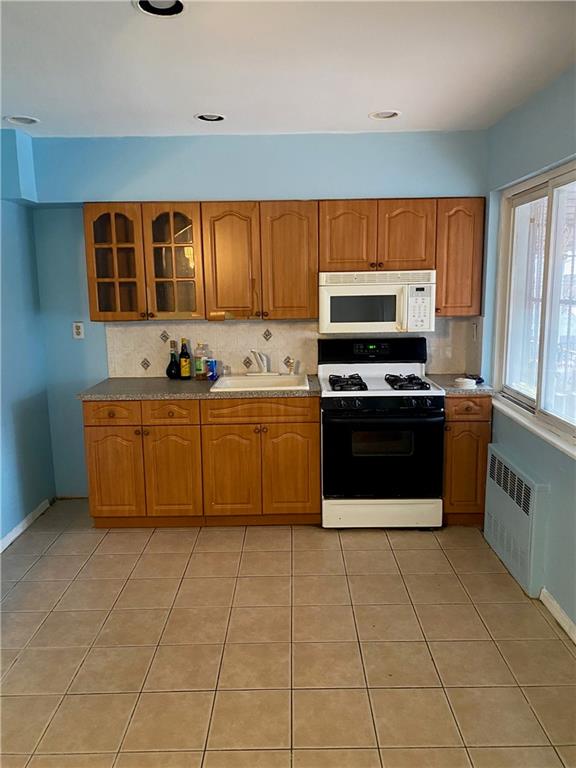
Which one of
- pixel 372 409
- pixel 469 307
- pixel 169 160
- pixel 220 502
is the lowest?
pixel 220 502

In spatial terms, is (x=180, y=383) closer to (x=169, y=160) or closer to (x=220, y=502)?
(x=220, y=502)

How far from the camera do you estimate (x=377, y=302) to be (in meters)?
3.70

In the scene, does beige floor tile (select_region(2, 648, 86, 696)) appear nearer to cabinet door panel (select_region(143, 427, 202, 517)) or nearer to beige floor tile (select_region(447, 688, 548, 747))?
cabinet door panel (select_region(143, 427, 202, 517))

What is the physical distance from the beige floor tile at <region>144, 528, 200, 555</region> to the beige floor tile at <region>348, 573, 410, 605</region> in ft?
3.41

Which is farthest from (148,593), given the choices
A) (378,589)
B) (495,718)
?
(495,718)

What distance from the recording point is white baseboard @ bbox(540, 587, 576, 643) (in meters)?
2.47

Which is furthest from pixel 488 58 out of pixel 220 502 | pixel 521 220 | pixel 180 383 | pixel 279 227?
pixel 220 502

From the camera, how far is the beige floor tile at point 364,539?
11.1 ft

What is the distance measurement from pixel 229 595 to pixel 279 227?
7.33 feet

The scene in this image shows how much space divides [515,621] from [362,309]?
79.3 inches

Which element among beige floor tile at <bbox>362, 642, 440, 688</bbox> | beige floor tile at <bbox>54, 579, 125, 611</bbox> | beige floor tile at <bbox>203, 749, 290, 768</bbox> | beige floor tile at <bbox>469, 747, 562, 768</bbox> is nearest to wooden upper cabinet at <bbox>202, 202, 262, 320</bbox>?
beige floor tile at <bbox>54, 579, 125, 611</bbox>

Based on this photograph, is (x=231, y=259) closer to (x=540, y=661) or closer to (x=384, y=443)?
(x=384, y=443)

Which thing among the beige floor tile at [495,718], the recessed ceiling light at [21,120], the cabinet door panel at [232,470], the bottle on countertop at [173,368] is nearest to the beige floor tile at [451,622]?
the beige floor tile at [495,718]

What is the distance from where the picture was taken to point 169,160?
3576 millimetres
